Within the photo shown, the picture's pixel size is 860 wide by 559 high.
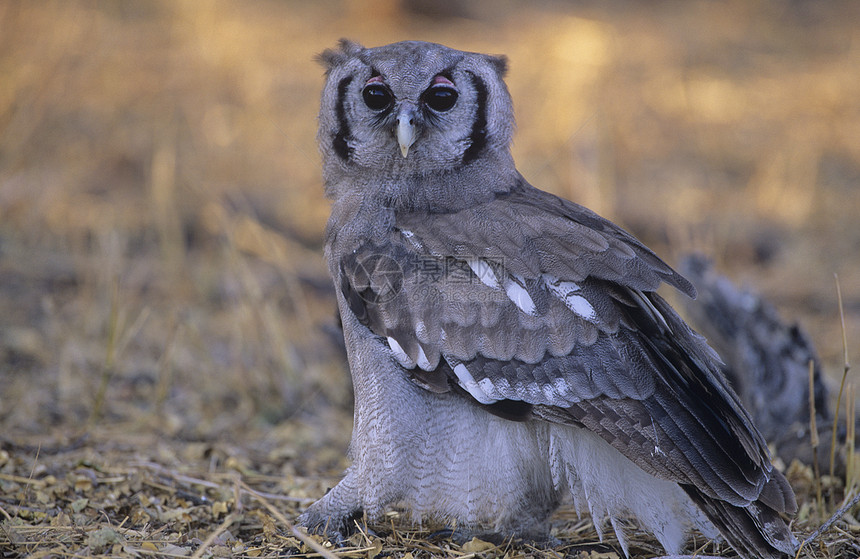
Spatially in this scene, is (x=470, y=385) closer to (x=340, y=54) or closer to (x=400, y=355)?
(x=400, y=355)

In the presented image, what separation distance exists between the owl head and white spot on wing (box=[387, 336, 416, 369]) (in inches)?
33.6

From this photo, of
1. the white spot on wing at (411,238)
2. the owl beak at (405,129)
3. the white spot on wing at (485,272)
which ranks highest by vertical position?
the owl beak at (405,129)

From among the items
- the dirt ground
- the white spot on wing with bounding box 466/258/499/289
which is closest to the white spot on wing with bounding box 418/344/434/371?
the white spot on wing with bounding box 466/258/499/289

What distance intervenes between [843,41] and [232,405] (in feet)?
41.5

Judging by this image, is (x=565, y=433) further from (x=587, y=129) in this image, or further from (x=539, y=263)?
(x=587, y=129)

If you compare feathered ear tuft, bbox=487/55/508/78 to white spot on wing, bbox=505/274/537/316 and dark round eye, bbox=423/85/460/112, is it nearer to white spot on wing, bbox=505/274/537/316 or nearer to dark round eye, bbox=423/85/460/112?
dark round eye, bbox=423/85/460/112

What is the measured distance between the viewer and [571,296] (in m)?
3.33

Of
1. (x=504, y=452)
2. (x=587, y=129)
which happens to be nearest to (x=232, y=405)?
(x=504, y=452)

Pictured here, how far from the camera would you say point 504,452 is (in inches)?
131

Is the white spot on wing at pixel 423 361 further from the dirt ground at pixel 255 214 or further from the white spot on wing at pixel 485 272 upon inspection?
the dirt ground at pixel 255 214

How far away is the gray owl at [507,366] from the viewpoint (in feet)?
10.3

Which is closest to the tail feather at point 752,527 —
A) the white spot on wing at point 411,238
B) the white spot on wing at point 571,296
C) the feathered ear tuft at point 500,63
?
the white spot on wing at point 571,296

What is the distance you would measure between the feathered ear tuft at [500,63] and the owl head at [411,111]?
0.04ft

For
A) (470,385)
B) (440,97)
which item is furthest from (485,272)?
(440,97)
